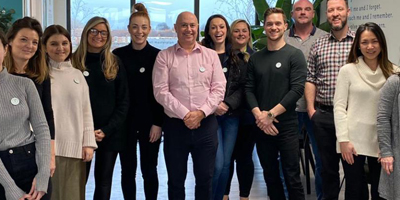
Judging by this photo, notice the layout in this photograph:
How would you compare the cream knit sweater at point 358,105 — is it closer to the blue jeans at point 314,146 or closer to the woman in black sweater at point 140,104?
the blue jeans at point 314,146

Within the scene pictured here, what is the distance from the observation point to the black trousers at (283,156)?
3244 mm

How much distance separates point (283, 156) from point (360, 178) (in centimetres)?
54

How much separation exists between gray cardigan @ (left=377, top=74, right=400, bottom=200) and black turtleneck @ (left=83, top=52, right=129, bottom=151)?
165 cm

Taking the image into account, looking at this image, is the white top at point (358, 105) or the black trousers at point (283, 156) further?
the black trousers at point (283, 156)

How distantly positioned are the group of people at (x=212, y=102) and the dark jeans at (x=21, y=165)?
0.22 metres

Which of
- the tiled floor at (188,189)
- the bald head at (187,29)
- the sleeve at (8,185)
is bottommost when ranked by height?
the tiled floor at (188,189)

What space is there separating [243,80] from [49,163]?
64.9 inches

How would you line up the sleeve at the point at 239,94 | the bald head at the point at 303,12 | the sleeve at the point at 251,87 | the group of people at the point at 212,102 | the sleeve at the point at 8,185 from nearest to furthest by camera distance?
the sleeve at the point at 8,185 < the group of people at the point at 212,102 < the sleeve at the point at 251,87 < the sleeve at the point at 239,94 < the bald head at the point at 303,12

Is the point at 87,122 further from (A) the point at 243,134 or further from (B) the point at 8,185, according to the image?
(A) the point at 243,134

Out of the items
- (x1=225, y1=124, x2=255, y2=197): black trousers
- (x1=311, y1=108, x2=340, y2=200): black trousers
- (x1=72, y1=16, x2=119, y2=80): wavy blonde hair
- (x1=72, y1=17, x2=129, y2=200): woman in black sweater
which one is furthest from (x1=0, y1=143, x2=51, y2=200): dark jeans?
(x1=311, y1=108, x2=340, y2=200): black trousers

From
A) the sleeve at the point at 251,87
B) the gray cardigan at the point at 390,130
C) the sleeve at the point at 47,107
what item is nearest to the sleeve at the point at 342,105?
the gray cardigan at the point at 390,130

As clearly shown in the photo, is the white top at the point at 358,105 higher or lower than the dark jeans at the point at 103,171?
higher

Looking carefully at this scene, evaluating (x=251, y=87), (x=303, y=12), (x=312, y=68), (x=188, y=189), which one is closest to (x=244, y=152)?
(x=251, y=87)

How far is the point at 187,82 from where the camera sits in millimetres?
3131
